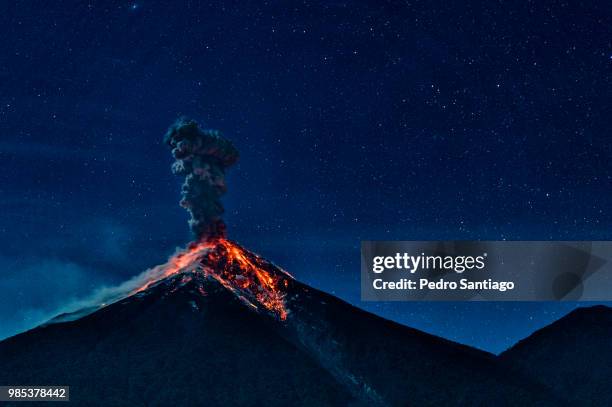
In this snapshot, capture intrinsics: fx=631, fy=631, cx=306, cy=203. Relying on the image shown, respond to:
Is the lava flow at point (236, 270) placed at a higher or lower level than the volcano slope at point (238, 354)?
higher

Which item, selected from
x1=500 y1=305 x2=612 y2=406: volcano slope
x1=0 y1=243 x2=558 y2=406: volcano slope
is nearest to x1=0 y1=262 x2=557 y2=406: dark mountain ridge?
x1=0 y1=243 x2=558 y2=406: volcano slope

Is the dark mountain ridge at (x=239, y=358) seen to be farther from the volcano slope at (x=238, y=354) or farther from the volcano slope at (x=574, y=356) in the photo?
the volcano slope at (x=574, y=356)

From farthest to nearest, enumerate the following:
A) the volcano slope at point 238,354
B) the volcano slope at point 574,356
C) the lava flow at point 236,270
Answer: the lava flow at point 236,270 → the volcano slope at point 574,356 → the volcano slope at point 238,354

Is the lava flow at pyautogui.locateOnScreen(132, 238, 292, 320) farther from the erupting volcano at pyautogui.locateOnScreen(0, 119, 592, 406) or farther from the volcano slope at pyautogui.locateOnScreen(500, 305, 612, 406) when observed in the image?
the volcano slope at pyautogui.locateOnScreen(500, 305, 612, 406)

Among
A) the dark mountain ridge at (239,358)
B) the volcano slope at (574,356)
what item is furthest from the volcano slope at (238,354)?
the volcano slope at (574,356)

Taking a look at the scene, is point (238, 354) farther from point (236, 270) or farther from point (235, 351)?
point (236, 270)

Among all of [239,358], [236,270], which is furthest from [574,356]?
[236,270]
